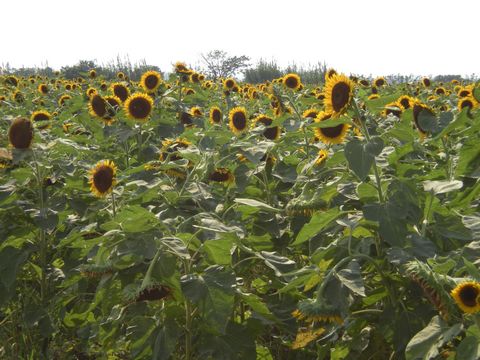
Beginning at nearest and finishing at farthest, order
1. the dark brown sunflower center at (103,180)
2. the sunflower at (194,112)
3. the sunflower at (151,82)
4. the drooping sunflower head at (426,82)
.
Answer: the dark brown sunflower center at (103,180) < the sunflower at (194,112) < the sunflower at (151,82) < the drooping sunflower head at (426,82)

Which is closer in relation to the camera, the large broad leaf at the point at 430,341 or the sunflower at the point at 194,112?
the large broad leaf at the point at 430,341

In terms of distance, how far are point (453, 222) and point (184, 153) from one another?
3.93ft

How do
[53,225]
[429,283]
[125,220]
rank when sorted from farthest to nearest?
[53,225] → [125,220] → [429,283]

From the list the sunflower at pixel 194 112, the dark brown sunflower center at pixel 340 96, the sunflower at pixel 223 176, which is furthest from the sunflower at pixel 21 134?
the sunflower at pixel 194 112

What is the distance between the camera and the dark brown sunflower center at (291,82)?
24.0ft

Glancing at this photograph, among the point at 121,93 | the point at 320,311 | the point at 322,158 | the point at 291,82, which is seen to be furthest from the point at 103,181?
the point at 291,82

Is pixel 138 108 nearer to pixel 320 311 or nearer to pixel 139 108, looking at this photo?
pixel 139 108

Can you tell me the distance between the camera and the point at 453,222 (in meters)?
1.93

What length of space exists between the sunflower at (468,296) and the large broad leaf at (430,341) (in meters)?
0.10

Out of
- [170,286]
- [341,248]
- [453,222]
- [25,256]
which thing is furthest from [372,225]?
[25,256]

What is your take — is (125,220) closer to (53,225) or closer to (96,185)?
(96,185)

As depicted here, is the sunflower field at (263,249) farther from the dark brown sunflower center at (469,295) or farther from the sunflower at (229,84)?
the sunflower at (229,84)

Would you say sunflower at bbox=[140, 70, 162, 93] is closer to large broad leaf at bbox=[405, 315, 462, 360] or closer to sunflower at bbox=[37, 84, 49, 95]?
sunflower at bbox=[37, 84, 49, 95]

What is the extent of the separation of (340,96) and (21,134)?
1.66m
